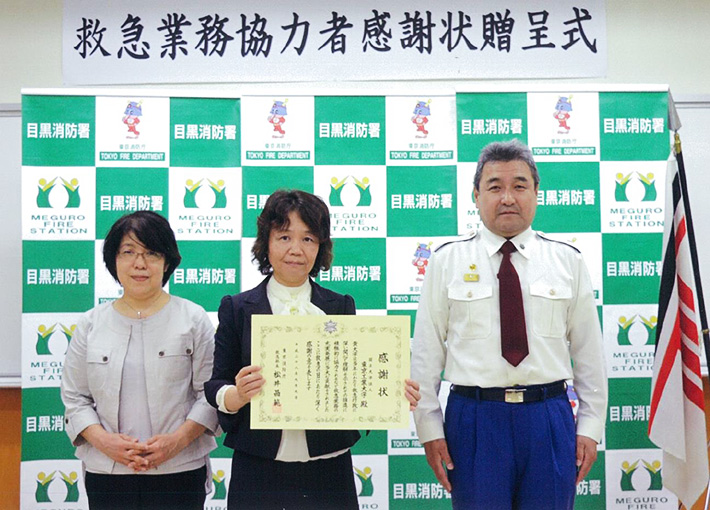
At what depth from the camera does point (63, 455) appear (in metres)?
2.91

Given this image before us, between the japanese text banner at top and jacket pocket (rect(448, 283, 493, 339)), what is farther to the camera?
the japanese text banner at top

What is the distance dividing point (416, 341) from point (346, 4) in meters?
1.91

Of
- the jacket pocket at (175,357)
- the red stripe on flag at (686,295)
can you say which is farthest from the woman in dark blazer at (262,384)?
the red stripe on flag at (686,295)

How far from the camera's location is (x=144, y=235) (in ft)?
6.45

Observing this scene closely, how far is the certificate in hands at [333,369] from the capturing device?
1771 millimetres

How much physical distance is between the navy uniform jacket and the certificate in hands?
0.23 feet

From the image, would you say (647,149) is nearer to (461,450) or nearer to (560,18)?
(560,18)

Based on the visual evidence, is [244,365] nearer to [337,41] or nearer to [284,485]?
[284,485]

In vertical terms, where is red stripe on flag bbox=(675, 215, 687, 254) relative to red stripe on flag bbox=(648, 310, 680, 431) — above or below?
above

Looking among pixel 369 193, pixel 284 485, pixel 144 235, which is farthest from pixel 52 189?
pixel 284 485

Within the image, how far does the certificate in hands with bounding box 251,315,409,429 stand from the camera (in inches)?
69.7

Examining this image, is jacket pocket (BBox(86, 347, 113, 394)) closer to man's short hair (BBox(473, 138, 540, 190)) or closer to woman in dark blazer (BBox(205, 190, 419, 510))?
woman in dark blazer (BBox(205, 190, 419, 510))

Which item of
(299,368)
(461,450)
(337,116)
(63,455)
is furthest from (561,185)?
(63,455)

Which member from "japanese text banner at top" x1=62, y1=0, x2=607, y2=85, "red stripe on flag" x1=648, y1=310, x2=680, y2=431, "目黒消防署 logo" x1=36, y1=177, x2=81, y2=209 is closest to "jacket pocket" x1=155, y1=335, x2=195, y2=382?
"目黒消防署 logo" x1=36, y1=177, x2=81, y2=209
